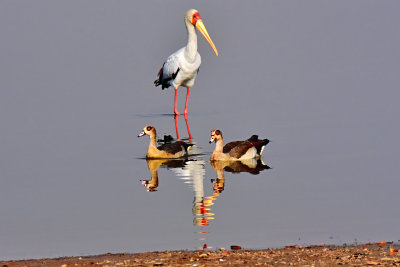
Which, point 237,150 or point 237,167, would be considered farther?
point 237,150

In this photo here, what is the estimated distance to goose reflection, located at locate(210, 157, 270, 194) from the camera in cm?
1566

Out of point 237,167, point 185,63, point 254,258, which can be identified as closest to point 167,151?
point 237,167

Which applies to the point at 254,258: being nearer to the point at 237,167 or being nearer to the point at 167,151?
the point at 237,167

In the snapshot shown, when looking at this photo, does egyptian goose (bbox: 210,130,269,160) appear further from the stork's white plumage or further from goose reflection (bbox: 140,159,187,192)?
the stork's white plumage

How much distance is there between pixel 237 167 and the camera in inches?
652

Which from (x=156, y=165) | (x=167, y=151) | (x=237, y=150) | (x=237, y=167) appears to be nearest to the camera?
(x=237, y=167)

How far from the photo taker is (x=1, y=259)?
417 inches

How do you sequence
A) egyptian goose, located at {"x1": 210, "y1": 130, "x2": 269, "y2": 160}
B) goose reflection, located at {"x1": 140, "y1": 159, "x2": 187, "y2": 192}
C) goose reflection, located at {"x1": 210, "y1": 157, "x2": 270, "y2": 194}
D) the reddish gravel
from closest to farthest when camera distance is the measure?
the reddish gravel < goose reflection, located at {"x1": 140, "y1": 159, "x2": 187, "y2": 192} < goose reflection, located at {"x1": 210, "y1": 157, "x2": 270, "y2": 194} < egyptian goose, located at {"x1": 210, "y1": 130, "x2": 269, "y2": 160}

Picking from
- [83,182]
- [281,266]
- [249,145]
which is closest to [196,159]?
[249,145]

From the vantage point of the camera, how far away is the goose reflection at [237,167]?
51.4ft

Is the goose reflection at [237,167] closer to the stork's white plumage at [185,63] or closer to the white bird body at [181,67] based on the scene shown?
the stork's white plumage at [185,63]

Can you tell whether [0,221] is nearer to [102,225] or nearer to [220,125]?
[102,225]

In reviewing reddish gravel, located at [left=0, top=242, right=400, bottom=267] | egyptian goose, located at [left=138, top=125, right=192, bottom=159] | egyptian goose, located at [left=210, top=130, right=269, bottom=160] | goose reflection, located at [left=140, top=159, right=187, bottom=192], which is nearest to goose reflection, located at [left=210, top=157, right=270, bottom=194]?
egyptian goose, located at [left=210, top=130, right=269, bottom=160]

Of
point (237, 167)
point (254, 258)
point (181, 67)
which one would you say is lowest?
point (254, 258)
